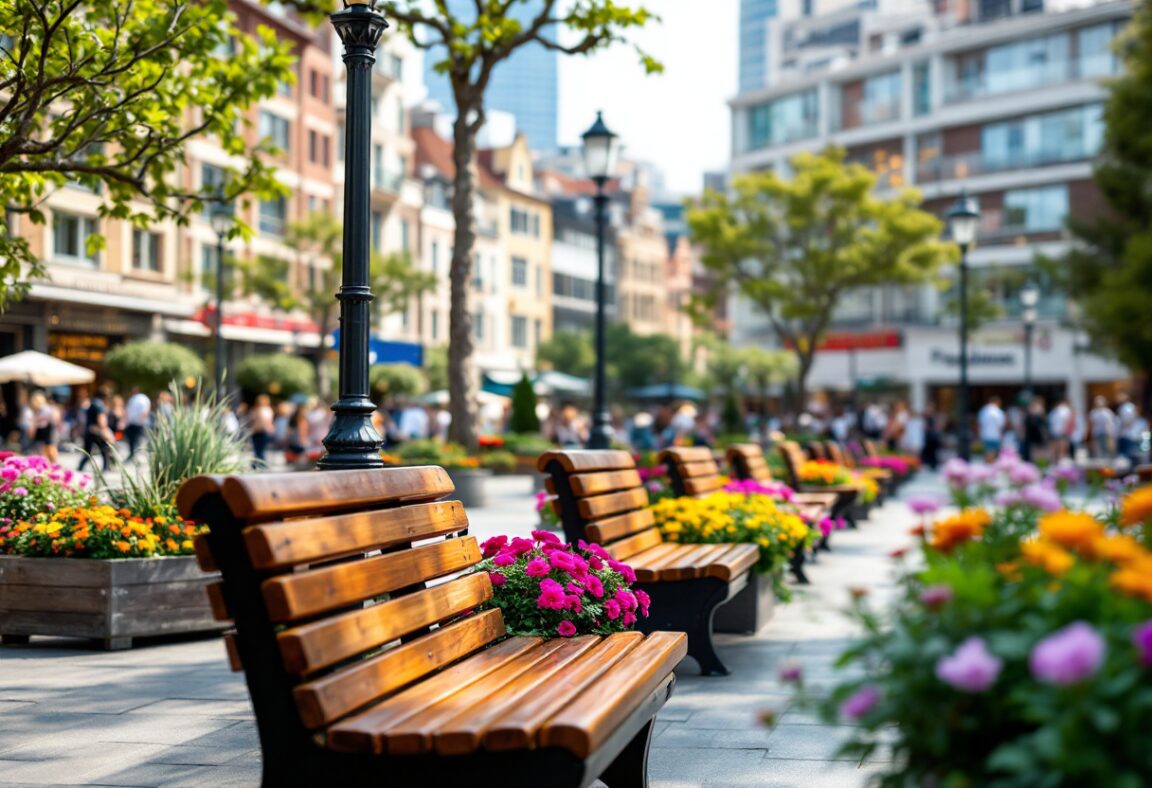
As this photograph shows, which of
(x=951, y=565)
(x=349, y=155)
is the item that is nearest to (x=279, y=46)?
(x=349, y=155)

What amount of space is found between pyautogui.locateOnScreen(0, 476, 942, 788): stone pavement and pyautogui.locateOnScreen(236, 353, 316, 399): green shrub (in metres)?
38.4

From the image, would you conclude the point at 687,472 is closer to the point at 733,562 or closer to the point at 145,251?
the point at 733,562

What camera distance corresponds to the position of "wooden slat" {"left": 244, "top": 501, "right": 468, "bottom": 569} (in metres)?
3.16

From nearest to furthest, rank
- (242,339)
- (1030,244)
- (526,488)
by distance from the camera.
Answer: (526,488) < (242,339) < (1030,244)

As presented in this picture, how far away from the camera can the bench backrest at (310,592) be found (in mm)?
3160

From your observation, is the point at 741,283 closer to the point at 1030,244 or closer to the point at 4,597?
the point at 1030,244

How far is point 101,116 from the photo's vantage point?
8.30 meters

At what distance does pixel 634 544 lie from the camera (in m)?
7.41

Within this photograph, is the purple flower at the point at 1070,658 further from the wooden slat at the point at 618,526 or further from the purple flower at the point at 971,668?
the wooden slat at the point at 618,526

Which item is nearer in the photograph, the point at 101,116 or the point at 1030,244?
the point at 101,116

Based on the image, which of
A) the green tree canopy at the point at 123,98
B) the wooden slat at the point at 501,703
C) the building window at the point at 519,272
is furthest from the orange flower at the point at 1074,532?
the building window at the point at 519,272

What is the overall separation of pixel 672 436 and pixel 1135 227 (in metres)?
15.2

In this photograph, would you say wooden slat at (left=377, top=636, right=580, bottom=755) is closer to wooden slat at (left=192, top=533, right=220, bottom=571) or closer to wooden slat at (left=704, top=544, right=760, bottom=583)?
wooden slat at (left=192, top=533, right=220, bottom=571)

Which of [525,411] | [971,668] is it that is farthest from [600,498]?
[525,411]
